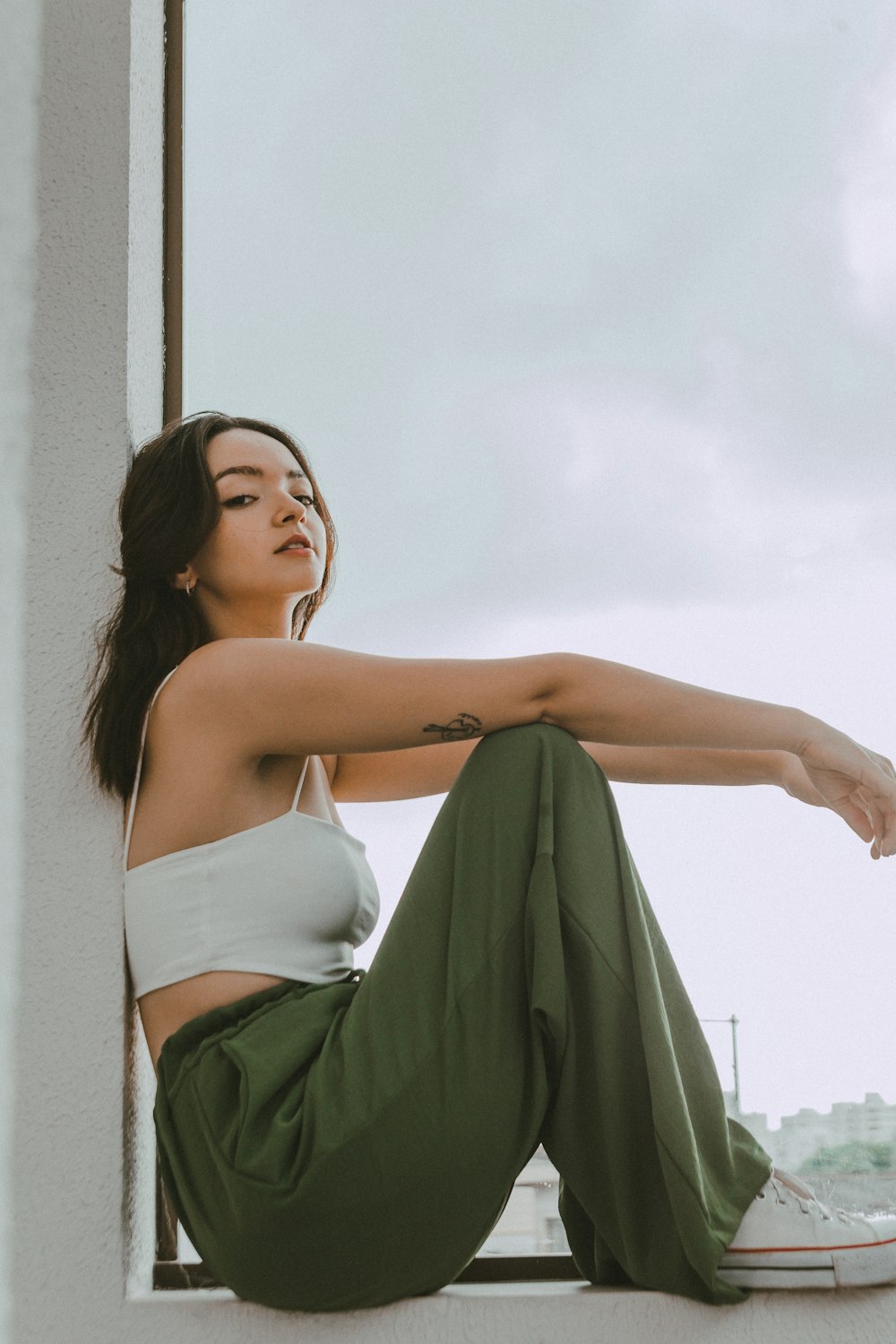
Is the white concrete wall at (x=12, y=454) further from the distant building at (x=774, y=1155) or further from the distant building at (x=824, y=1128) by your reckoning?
the distant building at (x=824, y=1128)

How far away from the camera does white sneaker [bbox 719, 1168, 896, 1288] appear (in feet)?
3.53

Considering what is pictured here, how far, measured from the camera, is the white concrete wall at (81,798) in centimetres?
113

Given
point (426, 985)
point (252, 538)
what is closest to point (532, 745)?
point (426, 985)

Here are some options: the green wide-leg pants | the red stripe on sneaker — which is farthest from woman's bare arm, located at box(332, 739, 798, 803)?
the red stripe on sneaker

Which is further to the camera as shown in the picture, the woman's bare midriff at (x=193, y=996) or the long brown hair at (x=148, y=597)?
the long brown hair at (x=148, y=597)

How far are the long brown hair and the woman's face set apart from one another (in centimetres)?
2

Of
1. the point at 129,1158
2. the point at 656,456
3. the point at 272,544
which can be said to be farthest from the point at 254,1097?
the point at 656,456

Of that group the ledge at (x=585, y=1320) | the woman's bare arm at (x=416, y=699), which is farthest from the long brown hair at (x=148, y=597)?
the ledge at (x=585, y=1320)

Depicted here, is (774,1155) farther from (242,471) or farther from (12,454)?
(12,454)

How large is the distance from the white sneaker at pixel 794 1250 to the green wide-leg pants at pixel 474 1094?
0.06 feet

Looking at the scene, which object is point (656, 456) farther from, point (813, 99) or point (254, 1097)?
point (254, 1097)

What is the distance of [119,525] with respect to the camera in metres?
1.42

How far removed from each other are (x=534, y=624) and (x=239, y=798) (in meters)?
0.60

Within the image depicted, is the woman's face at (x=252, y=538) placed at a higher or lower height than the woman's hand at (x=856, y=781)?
higher
